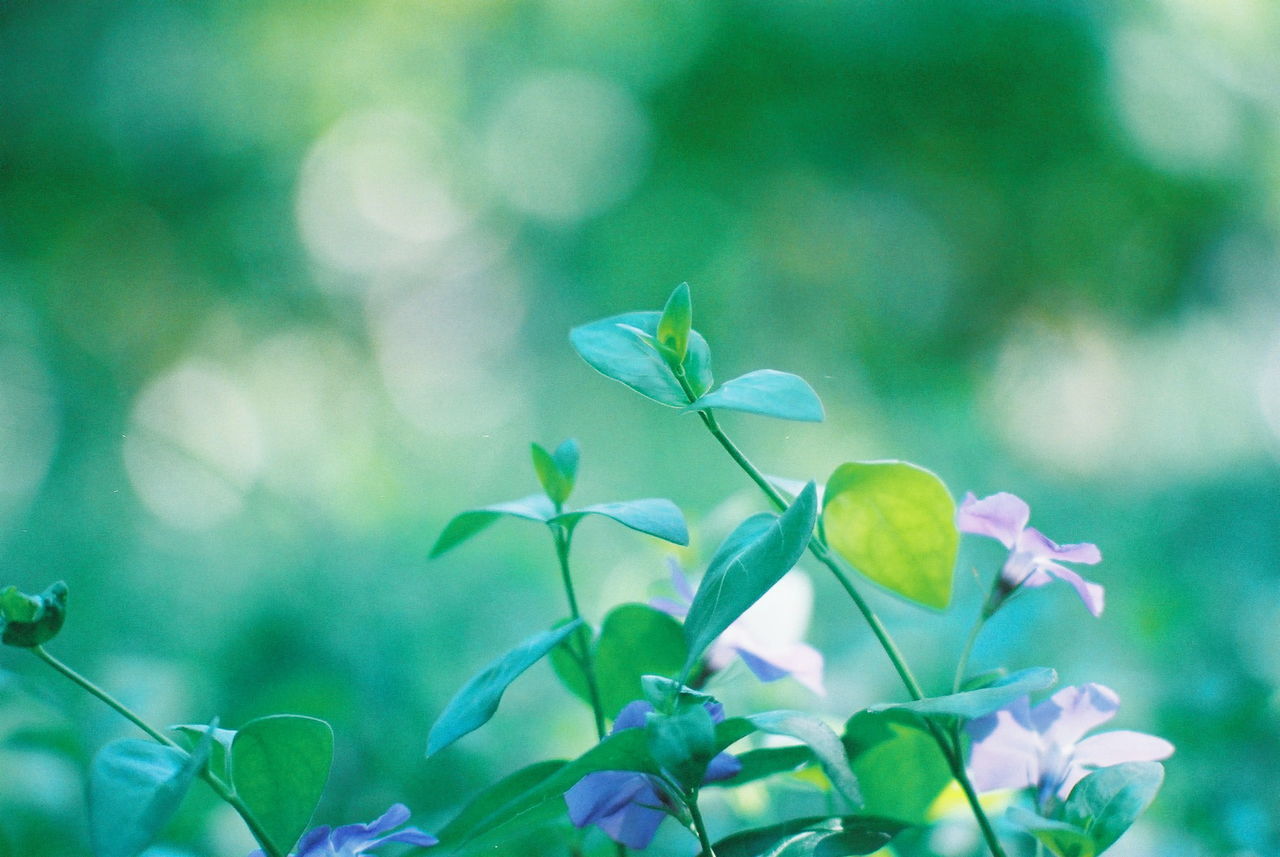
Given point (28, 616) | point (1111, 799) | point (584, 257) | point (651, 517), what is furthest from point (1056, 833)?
point (584, 257)

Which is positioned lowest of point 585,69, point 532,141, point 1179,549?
point 1179,549

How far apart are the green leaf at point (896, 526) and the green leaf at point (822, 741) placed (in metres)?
0.07

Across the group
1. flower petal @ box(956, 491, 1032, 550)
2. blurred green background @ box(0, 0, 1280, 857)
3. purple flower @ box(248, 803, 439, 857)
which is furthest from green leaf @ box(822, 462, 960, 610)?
blurred green background @ box(0, 0, 1280, 857)

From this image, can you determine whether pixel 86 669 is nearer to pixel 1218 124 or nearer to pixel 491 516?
pixel 491 516

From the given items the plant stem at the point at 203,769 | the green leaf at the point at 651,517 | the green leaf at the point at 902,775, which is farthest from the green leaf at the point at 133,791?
the green leaf at the point at 902,775

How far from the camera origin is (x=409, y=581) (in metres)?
1.11

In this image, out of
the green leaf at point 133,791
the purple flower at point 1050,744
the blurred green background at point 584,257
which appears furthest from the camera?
the blurred green background at point 584,257

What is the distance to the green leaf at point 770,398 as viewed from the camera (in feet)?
0.85

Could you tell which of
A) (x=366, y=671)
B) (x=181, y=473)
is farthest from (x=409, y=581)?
(x=181, y=473)

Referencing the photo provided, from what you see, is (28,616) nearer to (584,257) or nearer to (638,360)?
(638,360)

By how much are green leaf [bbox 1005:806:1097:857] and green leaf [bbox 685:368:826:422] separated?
4.4 inches

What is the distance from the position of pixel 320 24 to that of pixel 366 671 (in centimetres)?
148

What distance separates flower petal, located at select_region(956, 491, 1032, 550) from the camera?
1.00 feet

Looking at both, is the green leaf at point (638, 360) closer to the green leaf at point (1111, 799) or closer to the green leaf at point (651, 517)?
the green leaf at point (651, 517)
